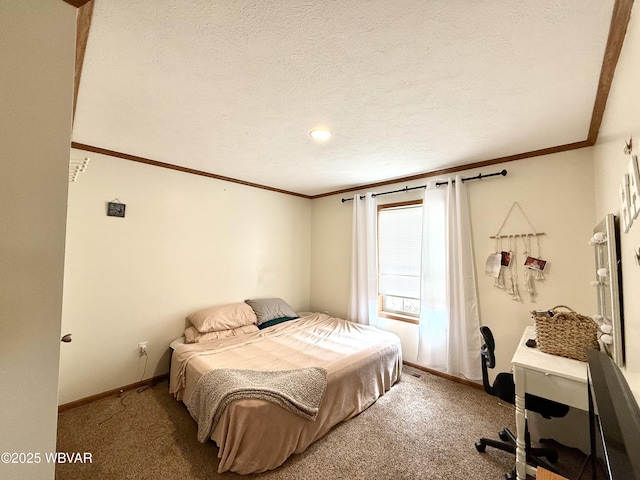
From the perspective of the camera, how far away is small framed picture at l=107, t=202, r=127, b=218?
→ 266 centimetres

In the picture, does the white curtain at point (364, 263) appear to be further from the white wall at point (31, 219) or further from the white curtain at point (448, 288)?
the white wall at point (31, 219)

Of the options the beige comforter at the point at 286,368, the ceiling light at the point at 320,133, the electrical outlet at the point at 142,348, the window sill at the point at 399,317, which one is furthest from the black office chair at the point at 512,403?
the electrical outlet at the point at 142,348

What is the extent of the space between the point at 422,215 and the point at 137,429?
3500 millimetres

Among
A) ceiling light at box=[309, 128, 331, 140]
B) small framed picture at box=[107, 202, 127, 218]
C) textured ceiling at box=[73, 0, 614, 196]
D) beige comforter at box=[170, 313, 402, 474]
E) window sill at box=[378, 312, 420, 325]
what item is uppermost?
textured ceiling at box=[73, 0, 614, 196]

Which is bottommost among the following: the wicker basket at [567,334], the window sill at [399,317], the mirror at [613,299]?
the window sill at [399,317]

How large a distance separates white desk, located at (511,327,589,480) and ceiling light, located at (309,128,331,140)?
2.09 m

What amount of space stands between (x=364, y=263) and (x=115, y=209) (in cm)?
295

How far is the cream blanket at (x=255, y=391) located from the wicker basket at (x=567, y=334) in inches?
63.3

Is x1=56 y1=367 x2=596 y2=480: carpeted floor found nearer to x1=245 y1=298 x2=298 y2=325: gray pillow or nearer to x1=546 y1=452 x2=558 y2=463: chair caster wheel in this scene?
x1=546 y1=452 x2=558 y2=463: chair caster wheel

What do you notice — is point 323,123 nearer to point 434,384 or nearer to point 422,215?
point 422,215

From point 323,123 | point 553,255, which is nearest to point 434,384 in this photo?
point 553,255

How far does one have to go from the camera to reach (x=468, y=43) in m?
1.24

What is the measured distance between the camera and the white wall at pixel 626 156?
3.42ft

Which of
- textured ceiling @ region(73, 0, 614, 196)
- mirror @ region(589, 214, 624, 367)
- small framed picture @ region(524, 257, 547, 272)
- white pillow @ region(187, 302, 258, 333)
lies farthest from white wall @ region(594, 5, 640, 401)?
white pillow @ region(187, 302, 258, 333)
